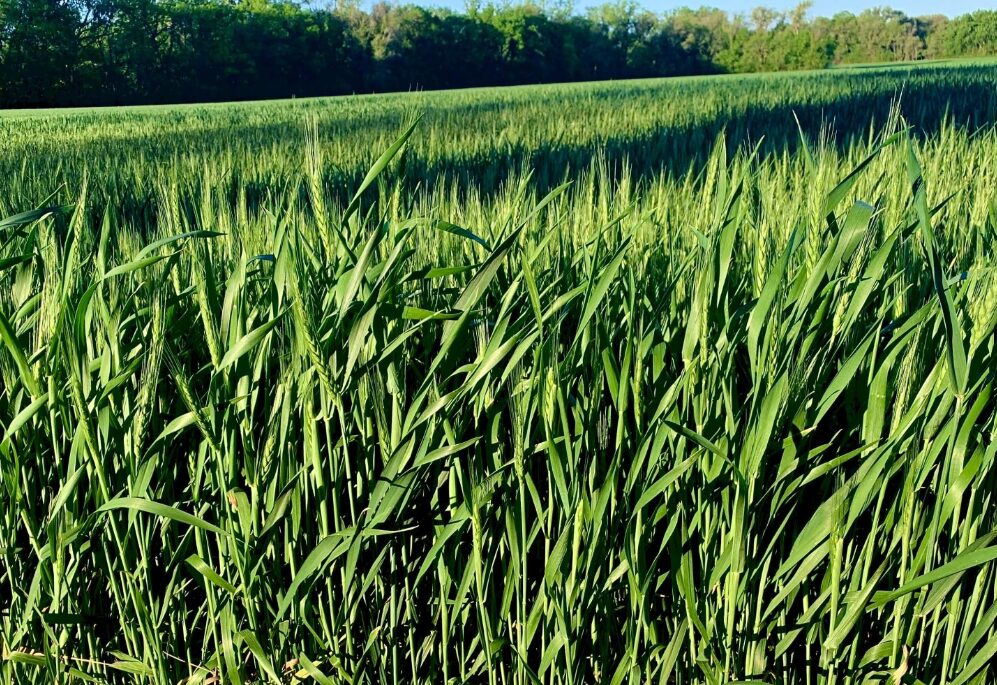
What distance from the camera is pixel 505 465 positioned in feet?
3.10

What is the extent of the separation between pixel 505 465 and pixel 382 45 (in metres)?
48.6

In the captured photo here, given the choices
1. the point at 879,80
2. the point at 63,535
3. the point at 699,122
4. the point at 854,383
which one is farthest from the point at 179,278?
the point at 879,80

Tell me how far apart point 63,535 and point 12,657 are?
0.85ft

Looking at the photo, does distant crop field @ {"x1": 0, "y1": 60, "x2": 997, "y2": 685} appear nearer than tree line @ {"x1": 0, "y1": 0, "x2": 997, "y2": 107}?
Yes

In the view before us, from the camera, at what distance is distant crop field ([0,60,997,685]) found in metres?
0.95

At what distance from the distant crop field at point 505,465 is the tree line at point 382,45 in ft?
117

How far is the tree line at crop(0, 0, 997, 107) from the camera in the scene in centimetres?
3253

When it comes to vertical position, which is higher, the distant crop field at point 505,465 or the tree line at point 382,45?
the tree line at point 382,45

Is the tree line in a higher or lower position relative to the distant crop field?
higher

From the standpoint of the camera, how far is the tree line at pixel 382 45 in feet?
107

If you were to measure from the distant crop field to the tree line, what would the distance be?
1406 inches

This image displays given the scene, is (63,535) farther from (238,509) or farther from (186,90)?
(186,90)

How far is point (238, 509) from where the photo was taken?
980 millimetres

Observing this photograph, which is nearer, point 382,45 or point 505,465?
point 505,465
